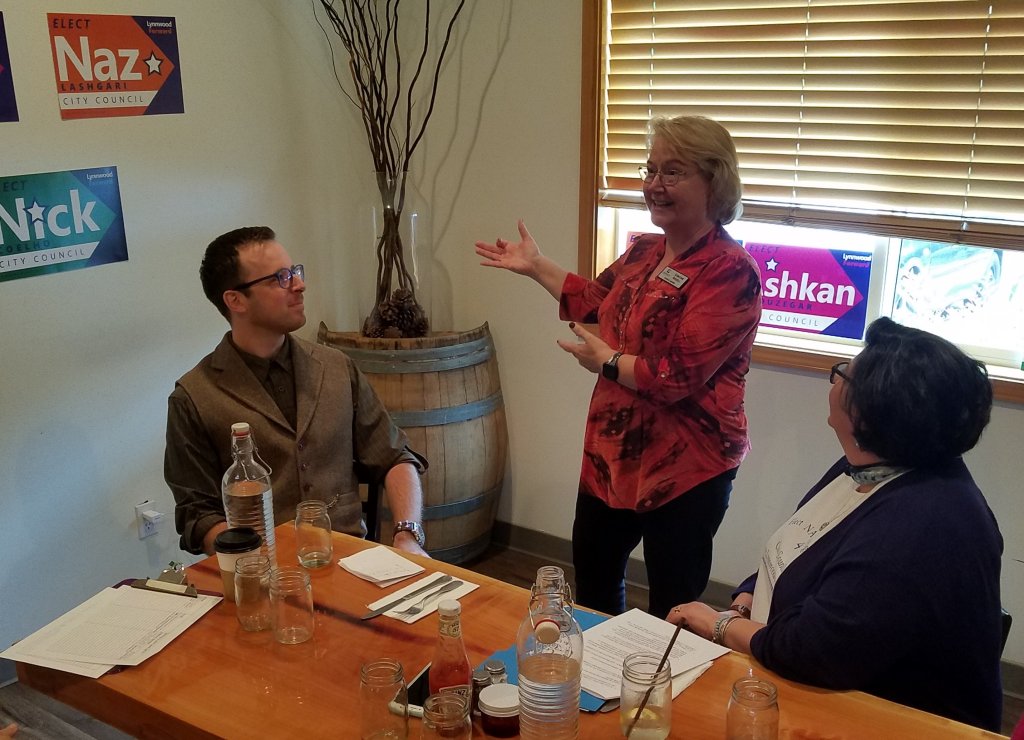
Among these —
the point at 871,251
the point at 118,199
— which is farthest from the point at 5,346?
the point at 871,251

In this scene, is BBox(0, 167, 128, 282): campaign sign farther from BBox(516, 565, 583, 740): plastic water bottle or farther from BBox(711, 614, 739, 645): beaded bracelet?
BBox(711, 614, 739, 645): beaded bracelet

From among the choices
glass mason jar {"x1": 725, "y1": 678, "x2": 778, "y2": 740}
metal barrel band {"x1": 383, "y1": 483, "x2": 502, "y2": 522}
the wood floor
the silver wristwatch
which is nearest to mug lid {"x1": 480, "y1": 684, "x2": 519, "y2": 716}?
glass mason jar {"x1": 725, "y1": 678, "x2": 778, "y2": 740}

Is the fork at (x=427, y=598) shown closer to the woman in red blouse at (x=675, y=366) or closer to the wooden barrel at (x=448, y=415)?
the woman in red blouse at (x=675, y=366)

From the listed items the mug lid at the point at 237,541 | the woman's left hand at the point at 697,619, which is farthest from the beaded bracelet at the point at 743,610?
the mug lid at the point at 237,541

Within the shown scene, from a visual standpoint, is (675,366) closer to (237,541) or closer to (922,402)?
(922,402)

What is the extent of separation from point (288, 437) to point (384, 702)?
1010mm

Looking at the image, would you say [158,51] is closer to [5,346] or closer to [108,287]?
[108,287]

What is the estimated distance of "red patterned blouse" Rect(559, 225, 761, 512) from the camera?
2.05 m

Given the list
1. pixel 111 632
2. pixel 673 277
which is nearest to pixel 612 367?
pixel 673 277

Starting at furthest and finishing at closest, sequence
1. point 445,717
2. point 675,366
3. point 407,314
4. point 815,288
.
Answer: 1. point 407,314
2. point 815,288
3. point 675,366
4. point 445,717

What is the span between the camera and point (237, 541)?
159 centimetres

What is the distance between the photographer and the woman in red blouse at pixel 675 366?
2064 millimetres

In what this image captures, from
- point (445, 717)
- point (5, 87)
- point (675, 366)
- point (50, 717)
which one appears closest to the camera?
point (445, 717)

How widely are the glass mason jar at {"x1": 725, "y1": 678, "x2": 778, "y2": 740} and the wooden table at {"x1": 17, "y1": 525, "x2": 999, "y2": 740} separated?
2.4 inches
